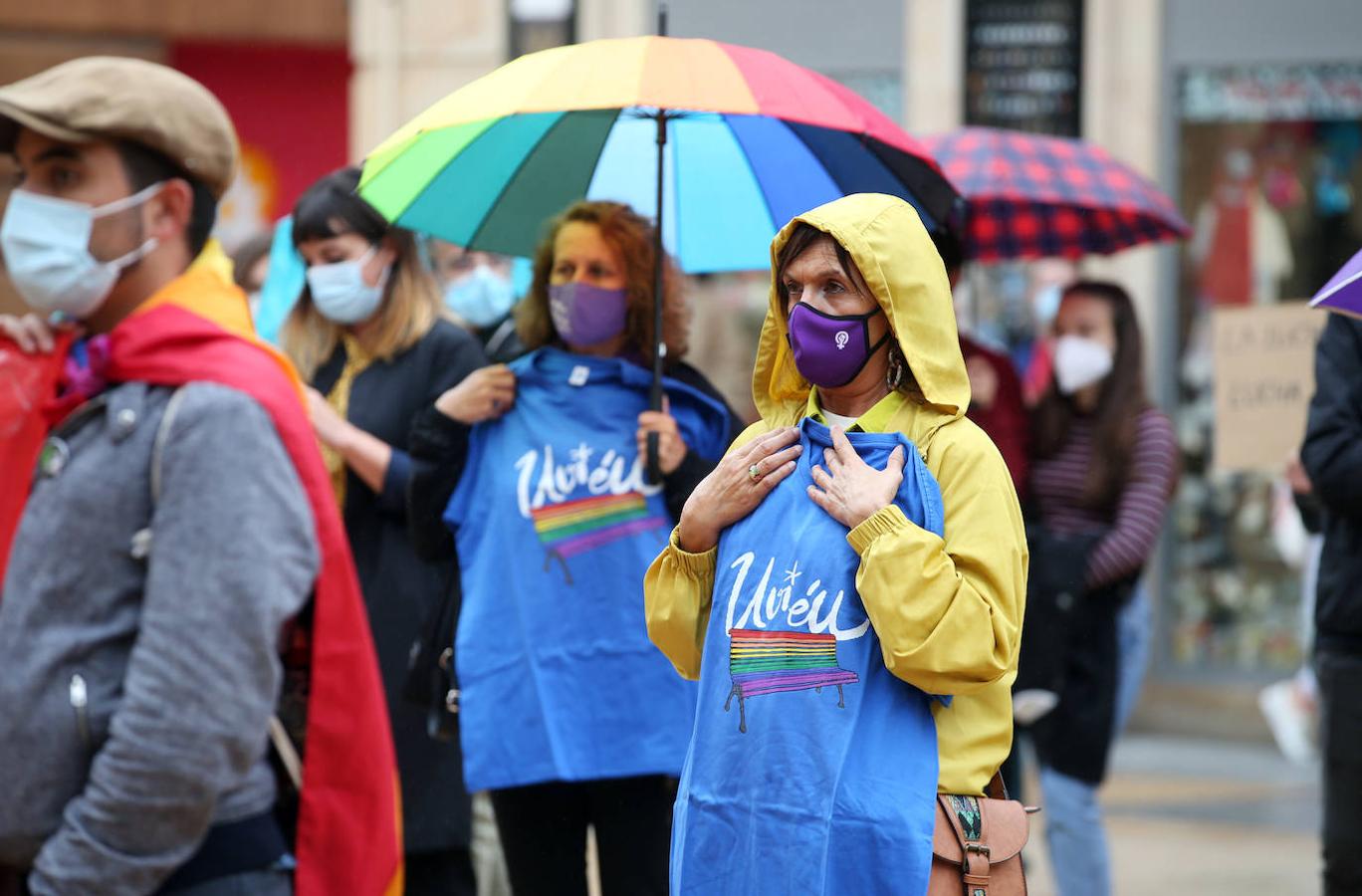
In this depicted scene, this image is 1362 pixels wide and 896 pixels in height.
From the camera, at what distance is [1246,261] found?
10484 millimetres

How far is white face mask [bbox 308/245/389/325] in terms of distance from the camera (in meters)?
4.97

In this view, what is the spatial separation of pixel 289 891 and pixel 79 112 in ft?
3.75

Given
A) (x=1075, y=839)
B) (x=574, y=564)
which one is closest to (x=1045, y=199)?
(x=1075, y=839)

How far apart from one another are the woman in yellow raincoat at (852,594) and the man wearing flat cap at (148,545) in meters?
0.59

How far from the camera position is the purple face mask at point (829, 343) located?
3.18 m

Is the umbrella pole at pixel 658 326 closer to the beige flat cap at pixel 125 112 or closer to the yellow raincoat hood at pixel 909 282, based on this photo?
the yellow raincoat hood at pixel 909 282

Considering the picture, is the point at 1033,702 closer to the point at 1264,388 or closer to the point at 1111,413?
the point at 1111,413

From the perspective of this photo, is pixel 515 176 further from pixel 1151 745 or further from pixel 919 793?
pixel 1151 745

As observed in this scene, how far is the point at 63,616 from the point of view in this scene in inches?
102

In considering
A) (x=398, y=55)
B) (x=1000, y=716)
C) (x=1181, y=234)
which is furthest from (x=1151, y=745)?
(x=1000, y=716)

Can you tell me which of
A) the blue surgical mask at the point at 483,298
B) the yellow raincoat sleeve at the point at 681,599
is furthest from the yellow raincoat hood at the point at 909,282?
the blue surgical mask at the point at 483,298

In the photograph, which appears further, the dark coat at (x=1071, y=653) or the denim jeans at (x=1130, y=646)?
the denim jeans at (x=1130, y=646)

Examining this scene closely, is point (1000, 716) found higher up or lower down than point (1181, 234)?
lower down

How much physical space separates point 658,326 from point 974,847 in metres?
1.77
